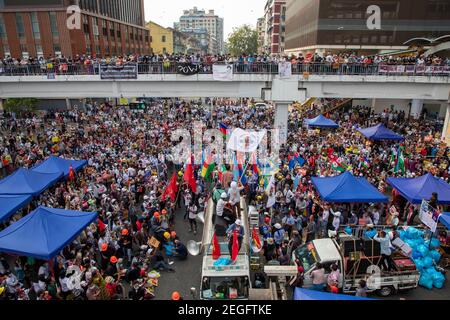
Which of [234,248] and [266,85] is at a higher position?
[266,85]

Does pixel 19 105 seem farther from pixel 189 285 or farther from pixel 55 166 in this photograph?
pixel 189 285

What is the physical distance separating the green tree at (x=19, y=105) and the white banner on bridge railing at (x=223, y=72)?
25550 millimetres

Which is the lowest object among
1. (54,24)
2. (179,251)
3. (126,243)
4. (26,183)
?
(179,251)

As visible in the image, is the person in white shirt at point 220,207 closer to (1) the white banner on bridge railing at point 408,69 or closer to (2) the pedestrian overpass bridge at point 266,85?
(2) the pedestrian overpass bridge at point 266,85

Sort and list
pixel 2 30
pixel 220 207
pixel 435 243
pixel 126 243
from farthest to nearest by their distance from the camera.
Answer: pixel 2 30
pixel 435 243
pixel 126 243
pixel 220 207

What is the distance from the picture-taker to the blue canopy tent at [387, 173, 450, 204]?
12.9 meters

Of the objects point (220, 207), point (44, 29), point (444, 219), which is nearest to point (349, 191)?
point (444, 219)

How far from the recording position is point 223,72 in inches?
933

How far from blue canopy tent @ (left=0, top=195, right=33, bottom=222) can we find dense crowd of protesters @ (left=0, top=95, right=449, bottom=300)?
4.56 feet

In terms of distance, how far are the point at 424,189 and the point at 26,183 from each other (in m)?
16.5

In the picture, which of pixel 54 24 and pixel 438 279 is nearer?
pixel 438 279
